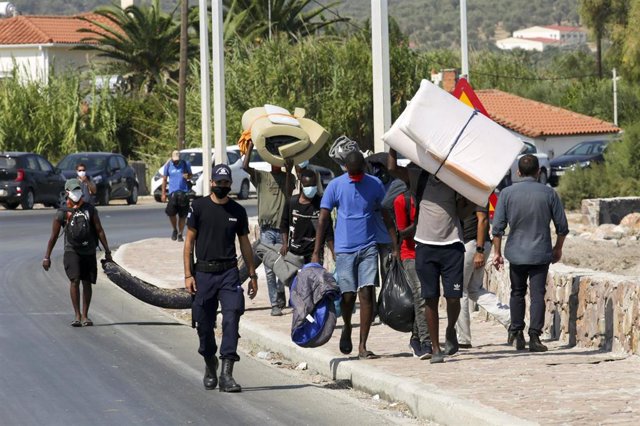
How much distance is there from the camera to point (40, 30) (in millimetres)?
84438

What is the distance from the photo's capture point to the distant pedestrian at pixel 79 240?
49.9ft

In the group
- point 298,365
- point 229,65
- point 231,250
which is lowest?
point 298,365

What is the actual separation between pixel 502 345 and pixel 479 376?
2.13m

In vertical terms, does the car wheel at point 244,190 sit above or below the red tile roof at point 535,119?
below

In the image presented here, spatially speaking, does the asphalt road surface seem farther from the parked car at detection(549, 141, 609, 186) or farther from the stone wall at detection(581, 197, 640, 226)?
the parked car at detection(549, 141, 609, 186)

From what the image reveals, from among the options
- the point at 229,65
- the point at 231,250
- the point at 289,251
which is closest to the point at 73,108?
the point at 229,65

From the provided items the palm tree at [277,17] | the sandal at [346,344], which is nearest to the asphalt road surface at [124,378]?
the sandal at [346,344]

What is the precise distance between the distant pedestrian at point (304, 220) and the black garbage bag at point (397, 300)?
245 centimetres

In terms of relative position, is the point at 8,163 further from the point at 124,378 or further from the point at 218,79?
the point at 124,378

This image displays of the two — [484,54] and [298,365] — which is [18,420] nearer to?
[298,365]

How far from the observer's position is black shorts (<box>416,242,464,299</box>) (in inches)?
443

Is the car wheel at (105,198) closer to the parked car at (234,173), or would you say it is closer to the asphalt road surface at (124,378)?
the parked car at (234,173)

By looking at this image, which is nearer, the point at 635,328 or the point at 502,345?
the point at 635,328

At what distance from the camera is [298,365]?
12430 millimetres
